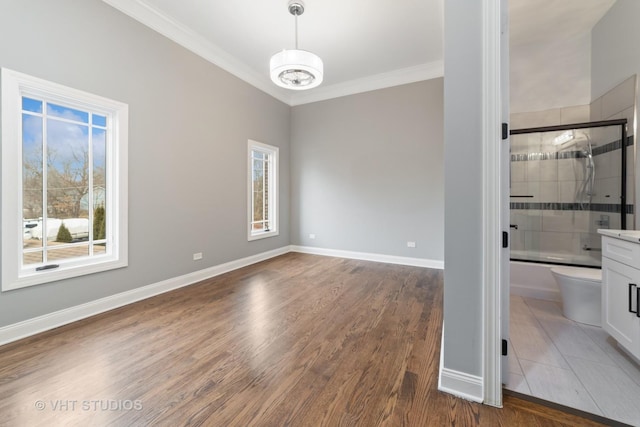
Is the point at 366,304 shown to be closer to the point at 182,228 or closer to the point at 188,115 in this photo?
the point at 182,228

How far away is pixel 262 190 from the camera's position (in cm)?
506

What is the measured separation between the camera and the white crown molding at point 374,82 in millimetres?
4281

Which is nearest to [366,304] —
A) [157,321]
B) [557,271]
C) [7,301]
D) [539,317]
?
[539,317]

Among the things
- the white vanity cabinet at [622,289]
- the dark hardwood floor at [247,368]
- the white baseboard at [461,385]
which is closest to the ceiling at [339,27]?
the white vanity cabinet at [622,289]

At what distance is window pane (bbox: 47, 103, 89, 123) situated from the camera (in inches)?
95.5

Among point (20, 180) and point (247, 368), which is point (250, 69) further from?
point (247, 368)

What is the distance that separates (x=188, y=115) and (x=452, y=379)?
3.92 metres

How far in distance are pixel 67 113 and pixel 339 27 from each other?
3.15 m

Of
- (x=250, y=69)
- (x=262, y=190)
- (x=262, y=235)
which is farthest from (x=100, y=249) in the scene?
(x=250, y=69)

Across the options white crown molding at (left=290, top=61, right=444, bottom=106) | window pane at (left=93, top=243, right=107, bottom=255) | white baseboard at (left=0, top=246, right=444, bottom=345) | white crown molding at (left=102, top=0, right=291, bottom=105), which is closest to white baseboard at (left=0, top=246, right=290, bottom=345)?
white baseboard at (left=0, top=246, right=444, bottom=345)

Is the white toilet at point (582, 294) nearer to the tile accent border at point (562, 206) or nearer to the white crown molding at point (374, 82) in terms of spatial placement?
the tile accent border at point (562, 206)

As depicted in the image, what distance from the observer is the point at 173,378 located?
166 centimetres

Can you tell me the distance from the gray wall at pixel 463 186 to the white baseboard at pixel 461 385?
3cm

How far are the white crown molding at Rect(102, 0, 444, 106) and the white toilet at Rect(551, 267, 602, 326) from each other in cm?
343
